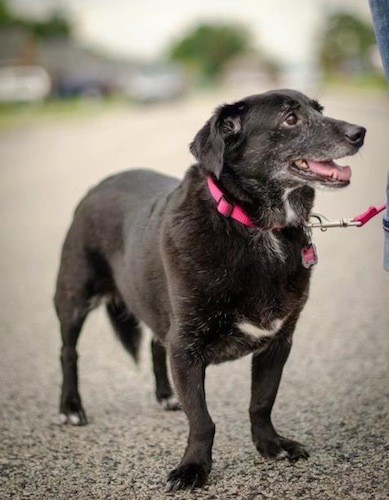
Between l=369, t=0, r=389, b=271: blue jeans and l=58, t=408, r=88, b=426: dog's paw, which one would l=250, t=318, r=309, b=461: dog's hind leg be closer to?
l=58, t=408, r=88, b=426: dog's paw

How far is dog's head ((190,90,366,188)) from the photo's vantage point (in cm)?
312

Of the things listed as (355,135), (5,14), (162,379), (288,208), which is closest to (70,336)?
(162,379)

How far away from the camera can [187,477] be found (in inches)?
117

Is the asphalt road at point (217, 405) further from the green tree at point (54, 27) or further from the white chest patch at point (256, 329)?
the green tree at point (54, 27)

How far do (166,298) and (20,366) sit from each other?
1847 millimetres

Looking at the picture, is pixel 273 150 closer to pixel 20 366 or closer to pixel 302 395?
pixel 302 395

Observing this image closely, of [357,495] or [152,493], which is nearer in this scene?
[357,495]

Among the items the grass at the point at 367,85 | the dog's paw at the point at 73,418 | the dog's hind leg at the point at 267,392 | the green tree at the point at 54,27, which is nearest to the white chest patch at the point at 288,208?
the dog's hind leg at the point at 267,392

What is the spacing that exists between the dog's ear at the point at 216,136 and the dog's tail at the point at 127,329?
1462 millimetres

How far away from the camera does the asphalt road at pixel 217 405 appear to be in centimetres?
301

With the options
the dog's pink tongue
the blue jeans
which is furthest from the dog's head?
the blue jeans

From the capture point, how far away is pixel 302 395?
3980 mm

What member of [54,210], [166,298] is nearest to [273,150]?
[166,298]

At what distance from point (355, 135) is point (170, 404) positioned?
5.76 ft
